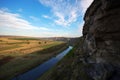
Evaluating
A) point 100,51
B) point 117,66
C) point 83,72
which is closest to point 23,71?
point 83,72

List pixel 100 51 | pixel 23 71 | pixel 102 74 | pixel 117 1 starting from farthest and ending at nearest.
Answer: pixel 23 71 < pixel 100 51 < pixel 102 74 < pixel 117 1

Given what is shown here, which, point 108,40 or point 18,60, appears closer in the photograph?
point 108,40

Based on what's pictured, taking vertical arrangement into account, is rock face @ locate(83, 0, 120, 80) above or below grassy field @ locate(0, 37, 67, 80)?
above

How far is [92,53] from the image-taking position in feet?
90.2

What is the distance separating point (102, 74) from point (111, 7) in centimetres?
1195

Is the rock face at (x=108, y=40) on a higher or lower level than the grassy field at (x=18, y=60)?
higher

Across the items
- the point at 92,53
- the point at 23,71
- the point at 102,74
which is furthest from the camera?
the point at 23,71

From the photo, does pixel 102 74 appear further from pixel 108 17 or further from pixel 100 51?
pixel 108 17

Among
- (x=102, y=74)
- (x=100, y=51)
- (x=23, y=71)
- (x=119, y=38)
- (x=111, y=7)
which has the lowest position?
(x=23, y=71)

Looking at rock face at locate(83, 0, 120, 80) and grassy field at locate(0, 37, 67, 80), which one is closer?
rock face at locate(83, 0, 120, 80)

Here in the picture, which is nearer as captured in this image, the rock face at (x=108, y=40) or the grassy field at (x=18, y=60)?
the rock face at (x=108, y=40)

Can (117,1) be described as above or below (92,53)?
above

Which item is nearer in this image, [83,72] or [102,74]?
[102,74]

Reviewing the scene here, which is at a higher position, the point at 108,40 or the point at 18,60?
the point at 108,40
